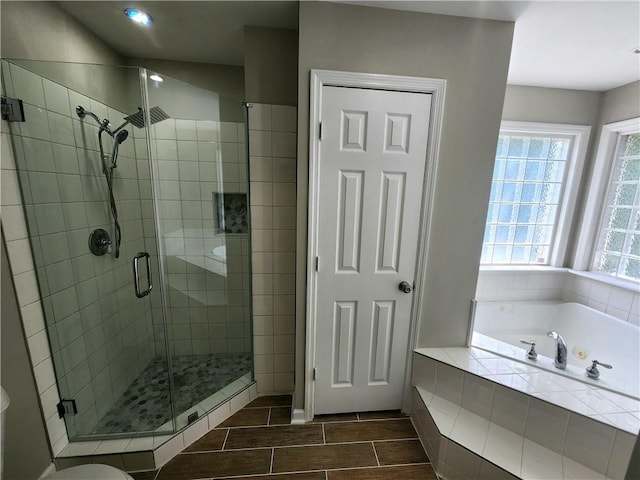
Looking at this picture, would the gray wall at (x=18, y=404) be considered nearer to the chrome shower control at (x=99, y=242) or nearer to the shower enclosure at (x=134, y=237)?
the shower enclosure at (x=134, y=237)

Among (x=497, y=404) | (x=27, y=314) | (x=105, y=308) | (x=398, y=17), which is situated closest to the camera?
(x=27, y=314)

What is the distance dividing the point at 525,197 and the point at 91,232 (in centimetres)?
358

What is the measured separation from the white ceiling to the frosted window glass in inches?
23.3

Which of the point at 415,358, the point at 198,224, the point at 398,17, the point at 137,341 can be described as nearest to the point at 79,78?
the point at 198,224

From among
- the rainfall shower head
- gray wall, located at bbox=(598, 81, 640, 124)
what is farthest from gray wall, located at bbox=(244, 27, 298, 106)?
gray wall, located at bbox=(598, 81, 640, 124)

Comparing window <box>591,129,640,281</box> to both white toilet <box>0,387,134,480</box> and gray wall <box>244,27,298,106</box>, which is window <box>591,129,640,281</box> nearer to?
gray wall <box>244,27,298,106</box>

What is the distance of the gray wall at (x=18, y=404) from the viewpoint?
3.78 feet

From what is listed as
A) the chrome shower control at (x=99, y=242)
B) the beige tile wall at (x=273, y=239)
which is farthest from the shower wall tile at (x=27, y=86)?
the beige tile wall at (x=273, y=239)

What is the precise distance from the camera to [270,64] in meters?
1.64

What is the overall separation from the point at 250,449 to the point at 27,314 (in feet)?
4.51

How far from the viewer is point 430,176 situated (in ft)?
4.90

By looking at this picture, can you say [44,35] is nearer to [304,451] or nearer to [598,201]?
[304,451]

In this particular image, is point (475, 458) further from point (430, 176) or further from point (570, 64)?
point (570, 64)

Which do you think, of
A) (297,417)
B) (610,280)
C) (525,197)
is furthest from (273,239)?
(610,280)
